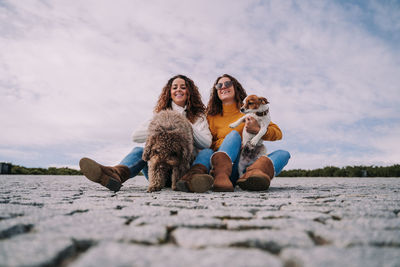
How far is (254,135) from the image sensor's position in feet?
17.8

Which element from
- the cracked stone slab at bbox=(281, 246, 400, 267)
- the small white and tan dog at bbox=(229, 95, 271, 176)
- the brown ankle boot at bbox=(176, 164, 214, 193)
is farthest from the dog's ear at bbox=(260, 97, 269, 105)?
the cracked stone slab at bbox=(281, 246, 400, 267)

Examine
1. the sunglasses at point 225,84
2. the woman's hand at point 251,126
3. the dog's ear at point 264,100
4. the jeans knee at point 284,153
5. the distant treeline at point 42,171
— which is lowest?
the distant treeline at point 42,171

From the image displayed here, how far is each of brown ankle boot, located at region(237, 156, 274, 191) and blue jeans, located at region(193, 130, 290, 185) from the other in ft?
1.36

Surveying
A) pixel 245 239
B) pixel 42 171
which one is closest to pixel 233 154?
pixel 245 239

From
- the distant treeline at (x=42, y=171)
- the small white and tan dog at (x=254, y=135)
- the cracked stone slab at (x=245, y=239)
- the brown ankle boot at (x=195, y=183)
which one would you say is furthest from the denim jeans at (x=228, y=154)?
the distant treeline at (x=42, y=171)

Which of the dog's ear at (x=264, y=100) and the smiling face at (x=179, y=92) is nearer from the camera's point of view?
the dog's ear at (x=264, y=100)

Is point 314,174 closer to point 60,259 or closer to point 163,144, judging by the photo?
point 163,144

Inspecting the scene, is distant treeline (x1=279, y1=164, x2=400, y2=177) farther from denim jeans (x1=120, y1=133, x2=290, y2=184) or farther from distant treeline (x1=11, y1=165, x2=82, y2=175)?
distant treeline (x1=11, y1=165, x2=82, y2=175)

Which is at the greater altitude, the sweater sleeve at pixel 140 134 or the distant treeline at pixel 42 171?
the sweater sleeve at pixel 140 134

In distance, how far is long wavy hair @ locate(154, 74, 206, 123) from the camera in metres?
5.65

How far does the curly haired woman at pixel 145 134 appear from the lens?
12.7 ft

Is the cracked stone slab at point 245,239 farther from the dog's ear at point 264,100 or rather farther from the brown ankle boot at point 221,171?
the dog's ear at point 264,100

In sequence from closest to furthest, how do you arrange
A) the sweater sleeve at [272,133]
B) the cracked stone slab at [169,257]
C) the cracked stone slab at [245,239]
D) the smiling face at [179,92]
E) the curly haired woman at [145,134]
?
the cracked stone slab at [169,257] → the cracked stone slab at [245,239] → the curly haired woman at [145,134] → the sweater sleeve at [272,133] → the smiling face at [179,92]

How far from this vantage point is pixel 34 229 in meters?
1.58
